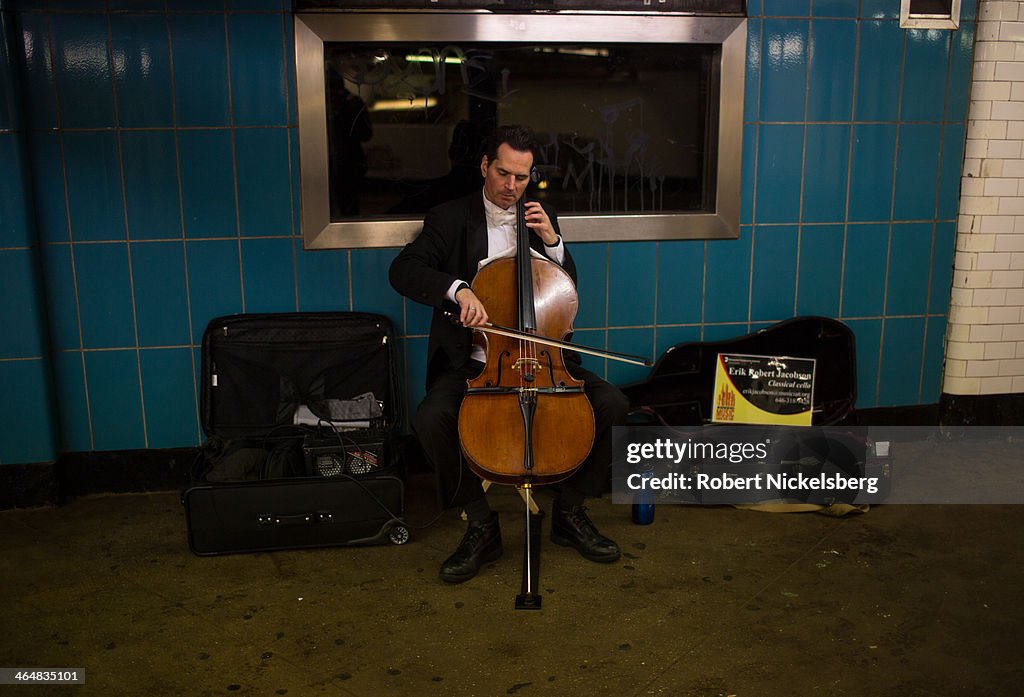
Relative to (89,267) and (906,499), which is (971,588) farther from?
(89,267)

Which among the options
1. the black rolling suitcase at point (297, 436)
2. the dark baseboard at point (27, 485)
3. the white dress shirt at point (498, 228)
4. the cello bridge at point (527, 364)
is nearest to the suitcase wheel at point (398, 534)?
the black rolling suitcase at point (297, 436)

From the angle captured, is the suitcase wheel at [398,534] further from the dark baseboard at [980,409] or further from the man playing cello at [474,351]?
the dark baseboard at [980,409]

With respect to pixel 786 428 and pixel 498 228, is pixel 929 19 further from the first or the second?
pixel 498 228

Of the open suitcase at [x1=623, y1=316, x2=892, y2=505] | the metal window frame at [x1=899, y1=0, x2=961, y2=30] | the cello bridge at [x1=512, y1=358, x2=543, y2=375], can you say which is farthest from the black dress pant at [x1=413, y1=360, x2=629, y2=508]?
the metal window frame at [x1=899, y1=0, x2=961, y2=30]

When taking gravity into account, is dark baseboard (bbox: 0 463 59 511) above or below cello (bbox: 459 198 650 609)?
below

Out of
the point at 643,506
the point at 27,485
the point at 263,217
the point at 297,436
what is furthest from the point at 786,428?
the point at 27,485

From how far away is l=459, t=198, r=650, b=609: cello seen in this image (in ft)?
8.37

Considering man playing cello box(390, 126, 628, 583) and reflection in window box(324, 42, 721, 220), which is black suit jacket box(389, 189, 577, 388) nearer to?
man playing cello box(390, 126, 628, 583)

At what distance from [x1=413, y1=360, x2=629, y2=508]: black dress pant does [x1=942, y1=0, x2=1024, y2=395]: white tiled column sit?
1.86 metres

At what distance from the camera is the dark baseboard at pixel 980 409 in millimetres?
3941

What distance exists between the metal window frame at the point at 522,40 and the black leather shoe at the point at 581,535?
109cm

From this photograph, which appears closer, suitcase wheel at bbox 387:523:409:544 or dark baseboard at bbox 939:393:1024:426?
suitcase wheel at bbox 387:523:409:544

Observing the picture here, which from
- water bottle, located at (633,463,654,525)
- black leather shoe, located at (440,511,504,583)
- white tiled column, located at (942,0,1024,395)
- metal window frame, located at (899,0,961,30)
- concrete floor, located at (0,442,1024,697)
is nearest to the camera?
concrete floor, located at (0,442,1024,697)

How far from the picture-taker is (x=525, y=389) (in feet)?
8.45
